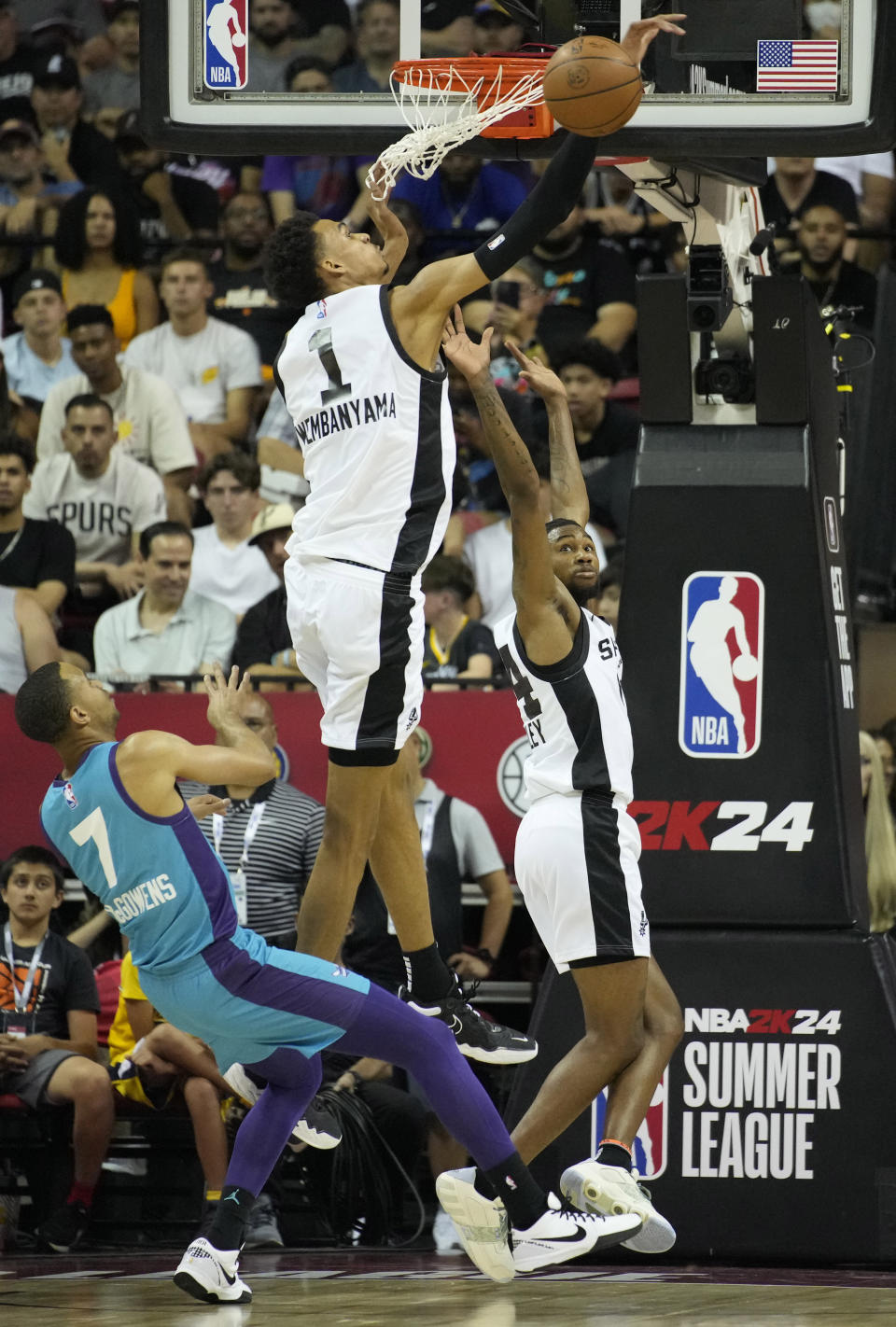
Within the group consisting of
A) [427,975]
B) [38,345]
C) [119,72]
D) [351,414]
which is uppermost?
[119,72]

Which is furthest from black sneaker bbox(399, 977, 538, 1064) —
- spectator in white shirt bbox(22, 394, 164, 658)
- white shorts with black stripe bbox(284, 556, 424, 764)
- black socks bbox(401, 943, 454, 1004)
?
spectator in white shirt bbox(22, 394, 164, 658)

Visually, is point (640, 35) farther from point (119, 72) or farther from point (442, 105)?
point (119, 72)

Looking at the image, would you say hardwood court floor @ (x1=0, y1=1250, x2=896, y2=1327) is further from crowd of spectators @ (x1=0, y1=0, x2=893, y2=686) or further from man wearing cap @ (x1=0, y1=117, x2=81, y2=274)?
man wearing cap @ (x1=0, y1=117, x2=81, y2=274)

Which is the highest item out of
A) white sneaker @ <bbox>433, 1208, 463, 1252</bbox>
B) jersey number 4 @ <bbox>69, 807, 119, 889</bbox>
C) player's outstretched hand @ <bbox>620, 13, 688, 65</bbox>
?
player's outstretched hand @ <bbox>620, 13, 688, 65</bbox>

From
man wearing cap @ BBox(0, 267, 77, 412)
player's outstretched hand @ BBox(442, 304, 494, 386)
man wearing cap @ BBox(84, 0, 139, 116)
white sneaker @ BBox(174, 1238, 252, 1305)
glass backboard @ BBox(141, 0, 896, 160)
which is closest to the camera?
white sneaker @ BBox(174, 1238, 252, 1305)

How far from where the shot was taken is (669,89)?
5910mm

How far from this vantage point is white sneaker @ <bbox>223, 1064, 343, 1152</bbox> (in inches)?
234

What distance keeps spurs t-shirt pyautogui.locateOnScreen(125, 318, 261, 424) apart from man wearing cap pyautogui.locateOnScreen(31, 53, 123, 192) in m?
1.43

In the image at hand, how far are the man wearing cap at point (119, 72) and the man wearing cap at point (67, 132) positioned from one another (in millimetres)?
102

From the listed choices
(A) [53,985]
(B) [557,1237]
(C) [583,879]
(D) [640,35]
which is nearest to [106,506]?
(A) [53,985]

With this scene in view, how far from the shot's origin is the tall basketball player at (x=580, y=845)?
19.4ft

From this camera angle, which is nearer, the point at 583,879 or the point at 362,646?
the point at 362,646

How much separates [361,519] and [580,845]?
1.30 meters

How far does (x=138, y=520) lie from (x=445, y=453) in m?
4.98
